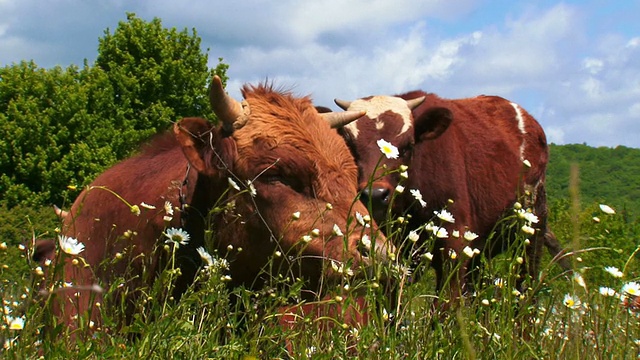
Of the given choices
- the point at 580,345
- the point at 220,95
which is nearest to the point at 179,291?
the point at 220,95

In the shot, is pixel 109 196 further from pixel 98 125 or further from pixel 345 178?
pixel 98 125

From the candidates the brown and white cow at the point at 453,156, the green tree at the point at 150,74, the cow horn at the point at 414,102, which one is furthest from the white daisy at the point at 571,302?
the green tree at the point at 150,74

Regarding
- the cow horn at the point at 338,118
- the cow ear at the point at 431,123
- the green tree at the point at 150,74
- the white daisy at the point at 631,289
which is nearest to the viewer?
the white daisy at the point at 631,289

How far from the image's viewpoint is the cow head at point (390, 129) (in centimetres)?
813

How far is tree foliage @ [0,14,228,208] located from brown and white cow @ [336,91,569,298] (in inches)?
926

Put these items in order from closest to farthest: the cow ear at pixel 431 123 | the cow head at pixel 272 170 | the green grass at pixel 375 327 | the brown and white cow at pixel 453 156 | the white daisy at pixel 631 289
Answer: the green grass at pixel 375 327
the white daisy at pixel 631 289
the cow head at pixel 272 170
the brown and white cow at pixel 453 156
the cow ear at pixel 431 123

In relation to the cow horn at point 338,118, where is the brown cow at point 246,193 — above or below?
below

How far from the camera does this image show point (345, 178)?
4.64 meters

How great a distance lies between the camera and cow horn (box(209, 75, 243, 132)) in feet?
15.9

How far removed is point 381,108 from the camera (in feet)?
28.9

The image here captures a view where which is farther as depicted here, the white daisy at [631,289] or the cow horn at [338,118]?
the cow horn at [338,118]

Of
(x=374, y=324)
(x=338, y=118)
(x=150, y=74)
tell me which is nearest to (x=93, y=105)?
(x=150, y=74)

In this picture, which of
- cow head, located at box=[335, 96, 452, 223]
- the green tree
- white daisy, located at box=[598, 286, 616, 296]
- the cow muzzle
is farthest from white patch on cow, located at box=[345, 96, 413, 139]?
the green tree

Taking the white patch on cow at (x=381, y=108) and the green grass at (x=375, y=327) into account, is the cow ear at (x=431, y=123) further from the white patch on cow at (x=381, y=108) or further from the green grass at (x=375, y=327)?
the green grass at (x=375, y=327)
